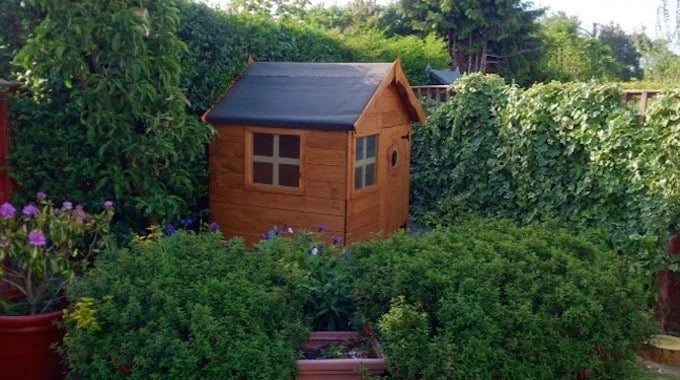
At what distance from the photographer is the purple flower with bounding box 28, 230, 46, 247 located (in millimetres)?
4516

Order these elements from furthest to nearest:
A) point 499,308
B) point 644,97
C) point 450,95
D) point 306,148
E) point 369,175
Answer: point 450,95
point 369,175
point 306,148
point 644,97
point 499,308

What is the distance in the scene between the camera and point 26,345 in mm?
4539

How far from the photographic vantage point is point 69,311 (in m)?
4.39

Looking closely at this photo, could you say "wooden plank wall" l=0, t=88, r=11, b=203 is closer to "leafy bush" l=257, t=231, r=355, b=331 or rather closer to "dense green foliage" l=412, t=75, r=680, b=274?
"leafy bush" l=257, t=231, r=355, b=331

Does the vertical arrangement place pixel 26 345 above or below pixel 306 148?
below

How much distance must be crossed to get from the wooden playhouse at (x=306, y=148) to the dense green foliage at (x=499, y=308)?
226 centimetres

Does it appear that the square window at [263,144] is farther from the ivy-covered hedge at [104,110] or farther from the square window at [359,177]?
the square window at [359,177]

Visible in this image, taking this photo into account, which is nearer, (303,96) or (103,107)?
(103,107)

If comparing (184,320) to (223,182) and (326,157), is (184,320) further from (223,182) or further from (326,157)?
(223,182)

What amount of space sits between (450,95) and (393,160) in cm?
251

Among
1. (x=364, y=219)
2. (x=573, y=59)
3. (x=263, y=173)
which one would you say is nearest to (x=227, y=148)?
(x=263, y=173)

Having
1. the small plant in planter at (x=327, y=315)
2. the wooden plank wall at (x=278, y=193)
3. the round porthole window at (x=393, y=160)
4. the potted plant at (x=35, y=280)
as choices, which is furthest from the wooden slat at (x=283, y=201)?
the potted plant at (x=35, y=280)

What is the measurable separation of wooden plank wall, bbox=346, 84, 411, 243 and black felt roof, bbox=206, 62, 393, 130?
0.22 metres

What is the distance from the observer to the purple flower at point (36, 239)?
452 centimetres
